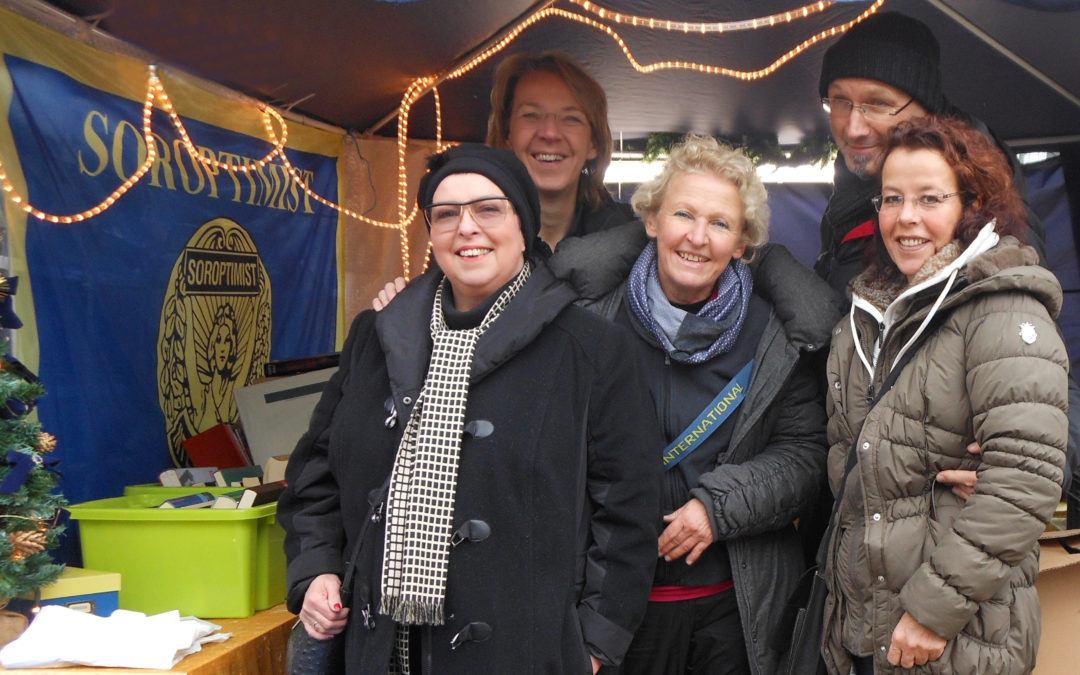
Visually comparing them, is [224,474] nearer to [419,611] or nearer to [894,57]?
[419,611]

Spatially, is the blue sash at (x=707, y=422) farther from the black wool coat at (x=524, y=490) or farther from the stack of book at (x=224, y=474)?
the stack of book at (x=224, y=474)

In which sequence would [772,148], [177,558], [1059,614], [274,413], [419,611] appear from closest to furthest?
[419,611]
[177,558]
[1059,614]
[274,413]
[772,148]

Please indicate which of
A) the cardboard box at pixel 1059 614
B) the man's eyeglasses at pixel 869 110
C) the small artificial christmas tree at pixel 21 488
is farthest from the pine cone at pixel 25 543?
the cardboard box at pixel 1059 614

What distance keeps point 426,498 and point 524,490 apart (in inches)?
7.7

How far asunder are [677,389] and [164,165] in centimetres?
214

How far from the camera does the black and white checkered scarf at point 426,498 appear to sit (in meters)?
1.75

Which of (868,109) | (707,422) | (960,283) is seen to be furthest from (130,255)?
(960,283)

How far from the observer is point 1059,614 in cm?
263

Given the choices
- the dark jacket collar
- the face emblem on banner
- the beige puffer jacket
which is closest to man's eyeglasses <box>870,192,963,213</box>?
the beige puffer jacket

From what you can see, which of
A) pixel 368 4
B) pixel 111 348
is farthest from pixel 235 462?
pixel 368 4

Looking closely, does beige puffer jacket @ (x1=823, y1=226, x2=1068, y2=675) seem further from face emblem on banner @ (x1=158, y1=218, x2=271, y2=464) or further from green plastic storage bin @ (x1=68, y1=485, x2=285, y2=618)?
face emblem on banner @ (x1=158, y1=218, x2=271, y2=464)

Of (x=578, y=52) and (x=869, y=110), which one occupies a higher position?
(x=578, y=52)

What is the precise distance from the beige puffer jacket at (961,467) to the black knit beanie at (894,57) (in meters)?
0.84

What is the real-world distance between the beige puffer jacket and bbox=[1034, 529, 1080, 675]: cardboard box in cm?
87
